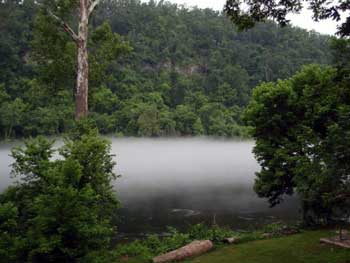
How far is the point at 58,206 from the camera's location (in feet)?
39.6

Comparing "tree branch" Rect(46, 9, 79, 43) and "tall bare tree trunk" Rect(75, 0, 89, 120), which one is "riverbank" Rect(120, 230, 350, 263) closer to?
"tall bare tree trunk" Rect(75, 0, 89, 120)

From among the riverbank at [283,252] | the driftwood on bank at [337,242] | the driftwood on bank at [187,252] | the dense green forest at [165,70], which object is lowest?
the driftwood on bank at [187,252]

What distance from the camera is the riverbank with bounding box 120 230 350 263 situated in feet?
47.4

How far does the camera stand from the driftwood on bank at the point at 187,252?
15.7m

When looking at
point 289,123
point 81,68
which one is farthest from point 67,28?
point 289,123

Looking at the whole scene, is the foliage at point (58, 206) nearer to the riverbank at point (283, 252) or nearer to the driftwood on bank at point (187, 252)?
the driftwood on bank at point (187, 252)

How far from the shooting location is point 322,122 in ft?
66.9

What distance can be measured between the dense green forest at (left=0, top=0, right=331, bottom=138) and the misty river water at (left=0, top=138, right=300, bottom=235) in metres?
6.69

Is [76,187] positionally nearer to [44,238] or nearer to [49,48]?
[44,238]

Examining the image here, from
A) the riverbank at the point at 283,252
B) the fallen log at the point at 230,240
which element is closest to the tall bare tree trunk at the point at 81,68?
the riverbank at the point at 283,252

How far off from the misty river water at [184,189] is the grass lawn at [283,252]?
4.32 m

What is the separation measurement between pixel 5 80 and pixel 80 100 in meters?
87.7

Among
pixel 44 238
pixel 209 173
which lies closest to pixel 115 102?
pixel 209 173

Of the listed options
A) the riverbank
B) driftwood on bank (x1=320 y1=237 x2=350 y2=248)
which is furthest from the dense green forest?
driftwood on bank (x1=320 y1=237 x2=350 y2=248)
